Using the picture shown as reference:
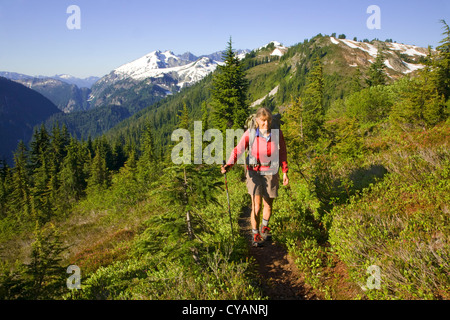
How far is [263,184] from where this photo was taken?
16.9 ft

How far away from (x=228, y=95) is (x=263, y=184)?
16425 mm

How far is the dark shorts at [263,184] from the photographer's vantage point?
5047 mm

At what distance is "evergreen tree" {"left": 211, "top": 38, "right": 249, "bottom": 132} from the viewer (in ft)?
66.1

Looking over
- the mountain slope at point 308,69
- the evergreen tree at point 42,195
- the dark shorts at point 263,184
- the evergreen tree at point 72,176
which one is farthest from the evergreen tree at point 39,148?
the mountain slope at point 308,69

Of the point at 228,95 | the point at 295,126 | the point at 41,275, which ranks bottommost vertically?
the point at 41,275

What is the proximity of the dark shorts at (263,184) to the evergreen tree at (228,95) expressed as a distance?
49.7ft

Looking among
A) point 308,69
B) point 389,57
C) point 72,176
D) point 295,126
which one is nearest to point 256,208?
point 295,126

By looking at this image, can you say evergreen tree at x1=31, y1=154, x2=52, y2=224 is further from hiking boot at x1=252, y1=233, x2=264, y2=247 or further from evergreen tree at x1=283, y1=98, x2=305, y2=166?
hiking boot at x1=252, y1=233, x2=264, y2=247

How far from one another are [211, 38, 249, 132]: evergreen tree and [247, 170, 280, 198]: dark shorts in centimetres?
1514

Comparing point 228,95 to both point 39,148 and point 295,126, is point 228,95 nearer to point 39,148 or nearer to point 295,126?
point 295,126

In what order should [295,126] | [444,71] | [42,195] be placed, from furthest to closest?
[42,195], [444,71], [295,126]

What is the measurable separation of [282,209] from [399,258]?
4.03 m

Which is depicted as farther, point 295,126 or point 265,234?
point 295,126
